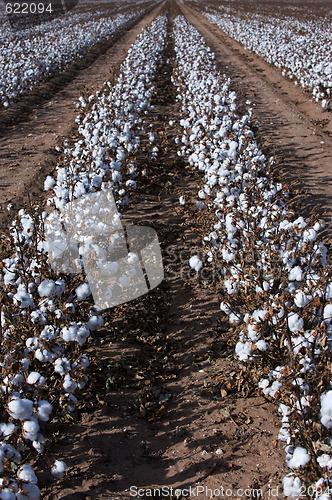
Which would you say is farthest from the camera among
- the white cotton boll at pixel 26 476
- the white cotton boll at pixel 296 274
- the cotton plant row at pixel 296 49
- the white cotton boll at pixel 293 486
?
the cotton plant row at pixel 296 49

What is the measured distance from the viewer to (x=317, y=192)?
7.43m

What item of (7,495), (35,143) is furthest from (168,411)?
(35,143)

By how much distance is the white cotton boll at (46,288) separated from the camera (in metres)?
3.61

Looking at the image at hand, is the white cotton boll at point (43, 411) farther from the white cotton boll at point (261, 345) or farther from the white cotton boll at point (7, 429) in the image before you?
the white cotton boll at point (261, 345)

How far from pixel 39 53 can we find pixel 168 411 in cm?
1910

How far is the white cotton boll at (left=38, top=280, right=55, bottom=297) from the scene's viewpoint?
3.61 meters

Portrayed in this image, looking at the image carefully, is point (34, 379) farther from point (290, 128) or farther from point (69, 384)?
point (290, 128)

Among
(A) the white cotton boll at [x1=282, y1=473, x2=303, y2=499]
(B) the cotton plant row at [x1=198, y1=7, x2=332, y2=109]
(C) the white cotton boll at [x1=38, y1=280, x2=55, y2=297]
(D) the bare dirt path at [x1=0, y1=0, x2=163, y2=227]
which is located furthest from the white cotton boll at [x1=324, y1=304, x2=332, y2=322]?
(B) the cotton plant row at [x1=198, y1=7, x2=332, y2=109]

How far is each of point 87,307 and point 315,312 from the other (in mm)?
2106

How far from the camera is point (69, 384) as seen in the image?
9.76 feet

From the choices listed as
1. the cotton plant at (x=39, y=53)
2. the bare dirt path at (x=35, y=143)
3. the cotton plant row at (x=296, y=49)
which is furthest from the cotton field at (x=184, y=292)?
the cotton plant at (x=39, y=53)

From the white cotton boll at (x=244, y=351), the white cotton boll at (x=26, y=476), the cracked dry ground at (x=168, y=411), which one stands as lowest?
the cracked dry ground at (x=168, y=411)

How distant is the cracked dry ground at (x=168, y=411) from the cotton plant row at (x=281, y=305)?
0.30 metres

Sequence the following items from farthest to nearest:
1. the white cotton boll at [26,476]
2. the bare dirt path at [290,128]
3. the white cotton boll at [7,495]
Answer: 1. the bare dirt path at [290,128]
2. the white cotton boll at [26,476]
3. the white cotton boll at [7,495]
